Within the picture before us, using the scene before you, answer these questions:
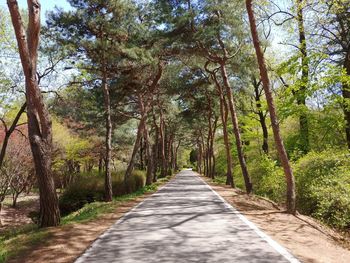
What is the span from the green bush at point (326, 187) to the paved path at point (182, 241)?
3.20 meters

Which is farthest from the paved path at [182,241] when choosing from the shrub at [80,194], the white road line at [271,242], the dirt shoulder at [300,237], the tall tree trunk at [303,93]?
the tall tree trunk at [303,93]

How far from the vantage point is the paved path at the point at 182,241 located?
654 centimetres

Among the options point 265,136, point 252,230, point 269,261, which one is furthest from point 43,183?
point 265,136

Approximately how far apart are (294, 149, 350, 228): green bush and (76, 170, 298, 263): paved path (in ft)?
10.5

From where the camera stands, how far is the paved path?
21.5 ft

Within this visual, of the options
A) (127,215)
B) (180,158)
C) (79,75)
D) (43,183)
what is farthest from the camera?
(180,158)

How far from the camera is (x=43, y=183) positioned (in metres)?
9.88

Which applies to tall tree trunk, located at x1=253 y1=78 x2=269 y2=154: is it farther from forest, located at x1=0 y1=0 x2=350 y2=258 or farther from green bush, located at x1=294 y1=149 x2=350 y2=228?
green bush, located at x1=294 y1=149 x2=350 y2=228

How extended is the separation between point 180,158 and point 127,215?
107 meters

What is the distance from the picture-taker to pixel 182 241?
785 cm

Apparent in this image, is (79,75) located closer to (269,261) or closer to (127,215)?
(127,215)

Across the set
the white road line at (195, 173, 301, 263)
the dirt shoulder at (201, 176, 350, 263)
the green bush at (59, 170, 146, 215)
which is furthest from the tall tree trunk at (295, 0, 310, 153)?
the green bush at (59, 170, 146, 215)

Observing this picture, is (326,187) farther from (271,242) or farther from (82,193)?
(82,193)

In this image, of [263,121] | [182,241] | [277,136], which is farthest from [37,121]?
[263,121]
